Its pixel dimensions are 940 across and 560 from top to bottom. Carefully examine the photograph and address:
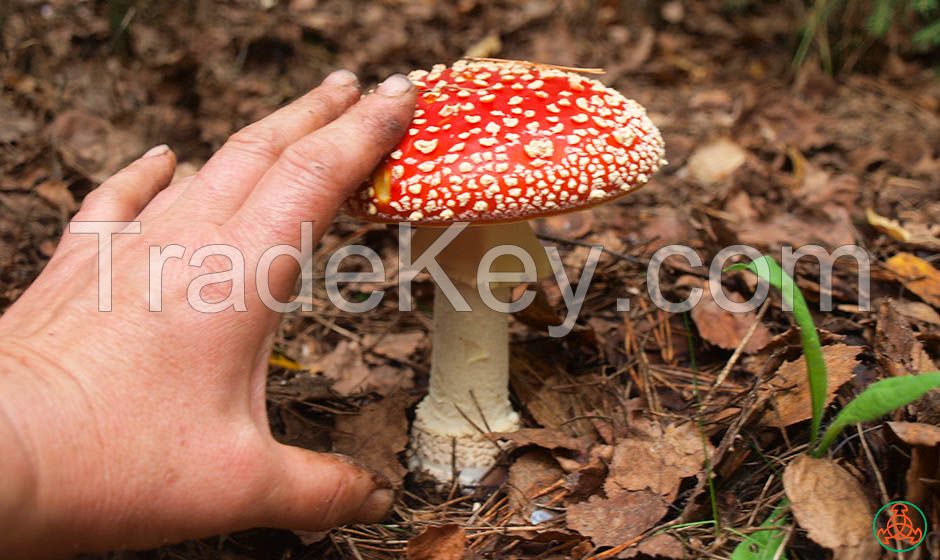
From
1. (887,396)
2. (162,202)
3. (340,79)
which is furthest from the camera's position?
(340,79)

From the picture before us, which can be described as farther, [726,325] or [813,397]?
[726,325]

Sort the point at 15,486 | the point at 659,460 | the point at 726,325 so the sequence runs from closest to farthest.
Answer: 1. the point at 15,486
2. the point at 659,460
3. the point at 726,325

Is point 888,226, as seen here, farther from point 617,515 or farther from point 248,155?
point 248,155

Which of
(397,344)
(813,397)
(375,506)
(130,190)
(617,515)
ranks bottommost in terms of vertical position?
(397,344)

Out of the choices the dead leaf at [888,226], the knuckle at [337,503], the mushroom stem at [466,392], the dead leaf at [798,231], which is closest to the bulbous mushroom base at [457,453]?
the mushroom stem at [466,392]

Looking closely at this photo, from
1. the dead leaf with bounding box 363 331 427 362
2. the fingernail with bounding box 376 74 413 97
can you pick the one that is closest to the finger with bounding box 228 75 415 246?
the fingernail with bounding box 376 74 413 97

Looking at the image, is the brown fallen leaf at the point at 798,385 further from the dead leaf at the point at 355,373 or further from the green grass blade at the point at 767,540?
the dead leaf at the point at 355,373

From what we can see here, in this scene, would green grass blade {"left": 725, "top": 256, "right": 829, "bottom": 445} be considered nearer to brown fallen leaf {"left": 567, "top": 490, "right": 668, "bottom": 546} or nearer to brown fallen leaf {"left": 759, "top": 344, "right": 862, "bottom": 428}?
brown fallen leaf {"left": 759, "top": 344, "right": 862, "bottom": 428}

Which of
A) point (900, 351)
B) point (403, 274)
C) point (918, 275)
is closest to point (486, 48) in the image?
point (403, 274)
